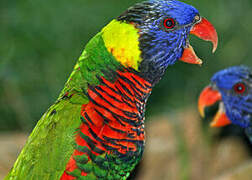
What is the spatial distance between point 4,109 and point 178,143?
2399 mm

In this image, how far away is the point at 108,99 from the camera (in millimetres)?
1551

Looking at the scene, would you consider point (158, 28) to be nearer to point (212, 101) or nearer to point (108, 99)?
point (108, 99)

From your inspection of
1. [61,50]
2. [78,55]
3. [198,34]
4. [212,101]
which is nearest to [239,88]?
[212,101]

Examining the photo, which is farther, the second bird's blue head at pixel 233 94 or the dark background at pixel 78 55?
the dark background at pixel 78 55

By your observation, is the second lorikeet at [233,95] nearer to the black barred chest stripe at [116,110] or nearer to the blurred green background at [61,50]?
the black barred chest stripe at [116,110]

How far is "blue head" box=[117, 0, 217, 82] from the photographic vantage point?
1558 millimetres

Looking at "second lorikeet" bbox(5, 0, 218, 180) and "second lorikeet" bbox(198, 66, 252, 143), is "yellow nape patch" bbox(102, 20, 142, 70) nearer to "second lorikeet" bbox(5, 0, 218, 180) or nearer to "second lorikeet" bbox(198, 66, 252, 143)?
"second lorikeet" bbox(5, 0, 218, 180)

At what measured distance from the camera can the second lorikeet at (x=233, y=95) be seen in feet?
8.93

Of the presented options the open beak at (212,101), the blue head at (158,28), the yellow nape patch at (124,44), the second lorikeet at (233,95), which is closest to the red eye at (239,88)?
the second lorikeet at (233,95)

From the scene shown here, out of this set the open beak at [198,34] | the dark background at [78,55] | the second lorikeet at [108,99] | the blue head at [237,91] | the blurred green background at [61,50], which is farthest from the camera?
the blurred green background at [61,50]

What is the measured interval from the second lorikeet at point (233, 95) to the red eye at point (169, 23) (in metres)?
1.28

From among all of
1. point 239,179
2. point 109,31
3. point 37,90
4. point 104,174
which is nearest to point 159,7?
point 109,31

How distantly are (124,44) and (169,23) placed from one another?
0.84 feet

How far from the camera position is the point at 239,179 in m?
2.67
